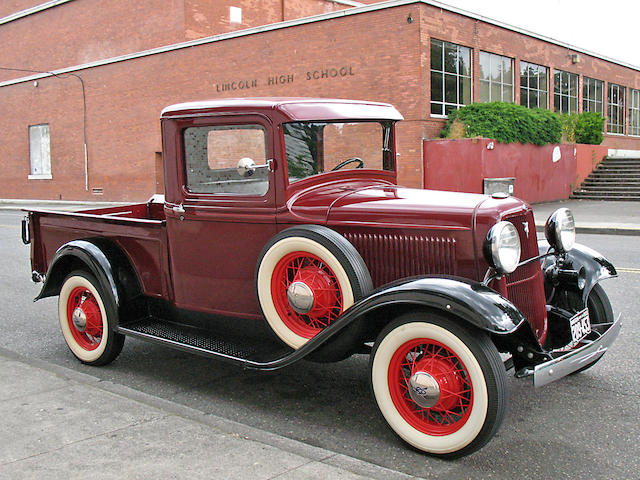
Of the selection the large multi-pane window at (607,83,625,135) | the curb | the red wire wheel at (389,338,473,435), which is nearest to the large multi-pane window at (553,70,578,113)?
the large multi-pane window at (607,83,625,135)

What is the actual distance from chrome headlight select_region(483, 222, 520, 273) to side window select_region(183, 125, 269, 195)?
1.63 m

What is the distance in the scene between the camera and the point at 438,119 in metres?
20.3

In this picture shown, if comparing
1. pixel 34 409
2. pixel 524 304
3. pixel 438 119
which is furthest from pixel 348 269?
pixel 438 119

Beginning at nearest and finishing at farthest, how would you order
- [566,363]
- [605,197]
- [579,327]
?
[566,363], [579,327], [605,197]

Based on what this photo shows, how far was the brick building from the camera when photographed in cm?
2003

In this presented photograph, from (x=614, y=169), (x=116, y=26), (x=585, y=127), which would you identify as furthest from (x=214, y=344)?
(x=116, y=26)

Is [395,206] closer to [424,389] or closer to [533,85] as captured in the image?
[424,389]

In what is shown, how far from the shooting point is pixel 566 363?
3.53m

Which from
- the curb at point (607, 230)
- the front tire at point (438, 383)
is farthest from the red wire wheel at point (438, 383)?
the curb at point (607, 230)

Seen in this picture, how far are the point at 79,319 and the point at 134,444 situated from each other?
211 cm

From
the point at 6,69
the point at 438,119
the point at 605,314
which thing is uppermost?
the point at 6,69

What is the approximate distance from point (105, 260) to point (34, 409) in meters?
1.39

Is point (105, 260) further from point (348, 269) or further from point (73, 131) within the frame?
point (73, 131)

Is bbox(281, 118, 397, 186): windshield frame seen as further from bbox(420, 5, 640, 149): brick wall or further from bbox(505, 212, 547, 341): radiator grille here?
bbox(420, 5, 640, 149): brick wall
